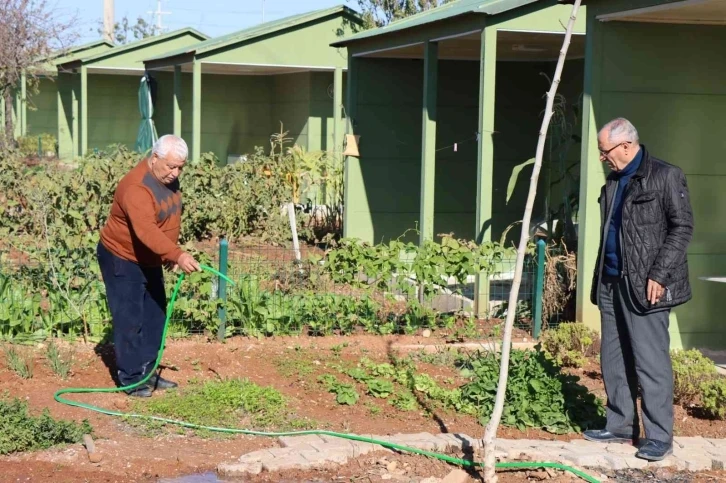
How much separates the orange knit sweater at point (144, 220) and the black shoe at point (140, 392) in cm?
85

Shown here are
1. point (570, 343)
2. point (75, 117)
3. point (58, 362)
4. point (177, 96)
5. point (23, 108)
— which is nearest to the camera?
point (58, 362)

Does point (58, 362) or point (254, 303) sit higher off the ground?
point (254, 303)

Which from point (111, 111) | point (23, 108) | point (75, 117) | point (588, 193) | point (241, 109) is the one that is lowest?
point (588, 193)

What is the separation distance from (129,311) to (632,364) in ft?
11.0

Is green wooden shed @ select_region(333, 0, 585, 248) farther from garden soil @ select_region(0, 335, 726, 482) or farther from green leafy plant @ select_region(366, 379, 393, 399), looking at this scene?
green leafy plant @ select_region(366, 379, 393, 399)

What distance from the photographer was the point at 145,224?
257 inches

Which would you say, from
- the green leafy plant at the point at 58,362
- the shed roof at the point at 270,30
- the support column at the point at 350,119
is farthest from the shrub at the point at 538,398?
the shed roof at the point at 270,30

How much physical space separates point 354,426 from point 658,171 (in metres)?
2.45

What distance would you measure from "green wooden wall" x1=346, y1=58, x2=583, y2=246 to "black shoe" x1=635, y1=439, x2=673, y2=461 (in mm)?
7990

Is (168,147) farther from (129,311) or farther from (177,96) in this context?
(177,96)

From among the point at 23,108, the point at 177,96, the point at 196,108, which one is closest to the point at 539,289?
the point at 196,108

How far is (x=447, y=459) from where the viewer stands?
564cm

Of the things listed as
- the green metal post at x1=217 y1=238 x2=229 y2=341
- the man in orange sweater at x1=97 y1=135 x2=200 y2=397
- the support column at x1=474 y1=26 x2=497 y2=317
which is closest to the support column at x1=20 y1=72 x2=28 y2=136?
the support column at x1=474 y1=26 x2=497 y2=317

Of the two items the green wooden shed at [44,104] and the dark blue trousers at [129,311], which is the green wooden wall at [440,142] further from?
the green wooden shed at [44,104]
